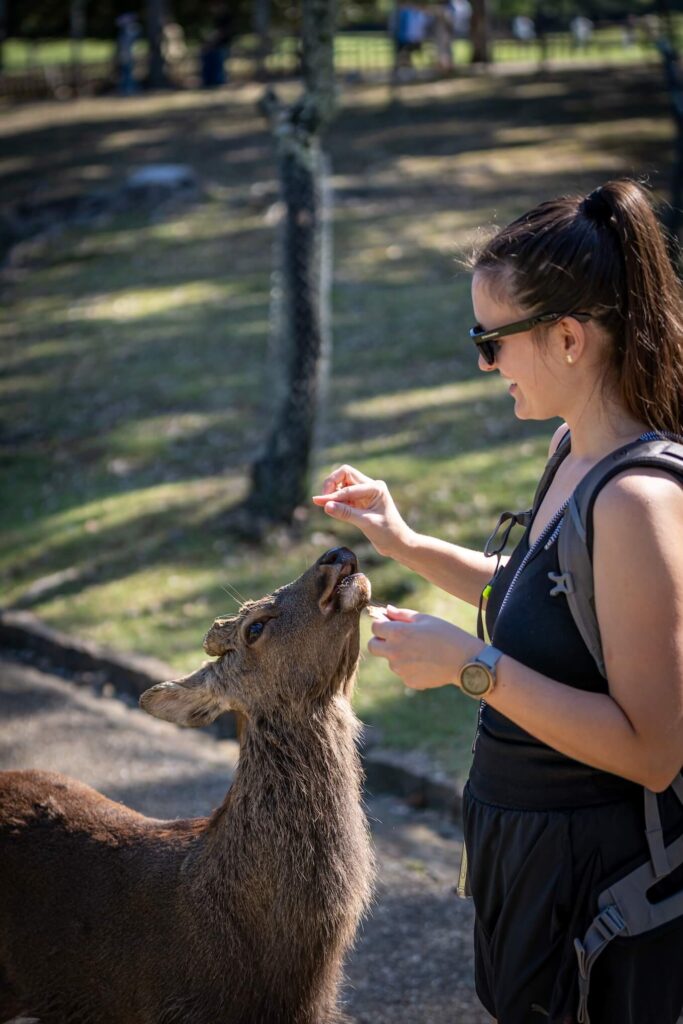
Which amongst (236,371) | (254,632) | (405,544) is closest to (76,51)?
(236,371)

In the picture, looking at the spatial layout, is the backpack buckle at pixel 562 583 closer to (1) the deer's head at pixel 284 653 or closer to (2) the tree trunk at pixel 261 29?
(1) the deer's head at pixel 284 653

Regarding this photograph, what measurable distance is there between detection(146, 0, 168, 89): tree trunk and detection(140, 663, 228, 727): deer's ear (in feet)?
98.8

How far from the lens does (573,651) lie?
7.84ft

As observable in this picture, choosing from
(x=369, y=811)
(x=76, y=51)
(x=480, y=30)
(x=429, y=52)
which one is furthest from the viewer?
(x=429, y=52)

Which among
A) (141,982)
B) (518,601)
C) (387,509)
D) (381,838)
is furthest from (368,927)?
(518,601)

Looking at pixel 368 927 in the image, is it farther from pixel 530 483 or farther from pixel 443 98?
pixel 443 98

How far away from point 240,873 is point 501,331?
5.47 ft

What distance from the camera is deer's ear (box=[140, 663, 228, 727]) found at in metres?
3.38

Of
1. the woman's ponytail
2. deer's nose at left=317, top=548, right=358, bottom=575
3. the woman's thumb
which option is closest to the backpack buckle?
the woman's ponytail

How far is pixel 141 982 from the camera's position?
328 cm

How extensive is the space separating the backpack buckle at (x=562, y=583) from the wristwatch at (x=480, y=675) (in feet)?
0.61

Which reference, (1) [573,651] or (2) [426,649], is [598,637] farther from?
(2) [426,649]

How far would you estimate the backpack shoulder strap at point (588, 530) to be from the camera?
7.57 feet

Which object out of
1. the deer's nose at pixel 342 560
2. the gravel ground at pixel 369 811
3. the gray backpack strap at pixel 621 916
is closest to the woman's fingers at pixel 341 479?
the deer's nose at pixel 342 560
